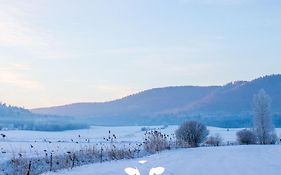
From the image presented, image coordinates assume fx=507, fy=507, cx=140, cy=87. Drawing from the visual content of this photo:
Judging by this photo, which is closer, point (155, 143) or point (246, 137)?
point (155, 143)

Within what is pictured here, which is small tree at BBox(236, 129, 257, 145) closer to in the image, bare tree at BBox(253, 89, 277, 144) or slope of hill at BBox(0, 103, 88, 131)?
bare tree at BBox(253, 89, 277, 144)

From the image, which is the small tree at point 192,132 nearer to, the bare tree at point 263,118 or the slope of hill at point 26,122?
the bare tree at point 263,118

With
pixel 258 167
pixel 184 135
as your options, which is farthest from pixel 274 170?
pixel 184 135

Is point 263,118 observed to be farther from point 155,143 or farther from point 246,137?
point 155,143

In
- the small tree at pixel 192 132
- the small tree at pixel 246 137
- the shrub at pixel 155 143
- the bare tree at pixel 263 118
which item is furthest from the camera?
the bare tree at pixel 263 118

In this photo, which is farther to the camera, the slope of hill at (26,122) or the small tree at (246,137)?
the slope of hill at (26,122)

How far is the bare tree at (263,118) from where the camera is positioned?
183 ft

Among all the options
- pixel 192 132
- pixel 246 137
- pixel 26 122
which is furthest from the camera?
pixel 26 122

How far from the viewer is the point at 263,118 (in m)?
57.4

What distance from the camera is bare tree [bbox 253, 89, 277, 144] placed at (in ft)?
183

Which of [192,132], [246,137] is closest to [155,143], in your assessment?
[192,132]

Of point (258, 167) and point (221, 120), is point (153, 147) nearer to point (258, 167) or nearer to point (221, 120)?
point (258, 167)

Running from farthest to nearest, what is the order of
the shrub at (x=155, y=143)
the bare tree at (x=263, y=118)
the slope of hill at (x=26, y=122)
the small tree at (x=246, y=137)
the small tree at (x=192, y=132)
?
the slope of hill at (x=26, y=122) → the bare tree at (x=263, y=118) → the small tree at (x=246, y=137) → the small tree at (x=192, y=132) → the shrub at (x=155, y=143)

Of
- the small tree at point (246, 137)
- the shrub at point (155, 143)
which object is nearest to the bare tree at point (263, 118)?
the small tree at point (246, 137)
